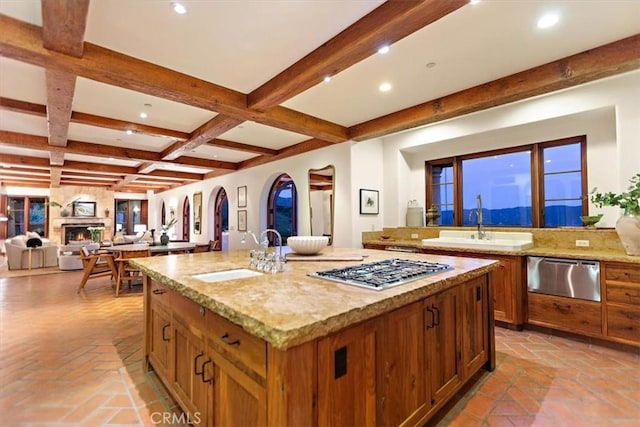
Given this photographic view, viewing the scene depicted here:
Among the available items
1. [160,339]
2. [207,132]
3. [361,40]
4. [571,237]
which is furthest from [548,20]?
[207,132]

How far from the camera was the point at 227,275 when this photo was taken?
2.00 m

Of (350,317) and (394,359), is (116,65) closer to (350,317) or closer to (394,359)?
(350,317)

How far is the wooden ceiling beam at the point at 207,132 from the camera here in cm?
383

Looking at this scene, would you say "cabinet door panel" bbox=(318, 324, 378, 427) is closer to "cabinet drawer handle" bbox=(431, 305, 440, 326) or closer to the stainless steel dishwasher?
"cabinet drawer handle" bbox=(431, 305, 440, 326)

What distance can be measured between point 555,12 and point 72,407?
4086 millimetres

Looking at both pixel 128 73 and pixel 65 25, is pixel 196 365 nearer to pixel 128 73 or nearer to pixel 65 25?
pixel 65 25

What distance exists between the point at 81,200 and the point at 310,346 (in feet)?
46.0

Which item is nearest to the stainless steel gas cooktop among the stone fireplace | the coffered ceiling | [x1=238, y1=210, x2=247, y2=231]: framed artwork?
the coffered ceiling

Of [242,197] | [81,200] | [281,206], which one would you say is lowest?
[281,206]

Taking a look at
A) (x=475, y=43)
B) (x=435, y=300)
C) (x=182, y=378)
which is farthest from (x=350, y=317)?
(x=475, y=43)

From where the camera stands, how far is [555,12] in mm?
2039

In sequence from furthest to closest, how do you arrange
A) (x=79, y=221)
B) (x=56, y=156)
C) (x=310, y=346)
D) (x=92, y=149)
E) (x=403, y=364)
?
(x=79, y=221) < (x=56, y=156) < (x=92, y=149) < (x=403, y=364) < (x=310, y=346)

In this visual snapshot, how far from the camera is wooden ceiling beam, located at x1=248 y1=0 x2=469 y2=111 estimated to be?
1811 millimetres

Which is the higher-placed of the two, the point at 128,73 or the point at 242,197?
the point at 128,73
